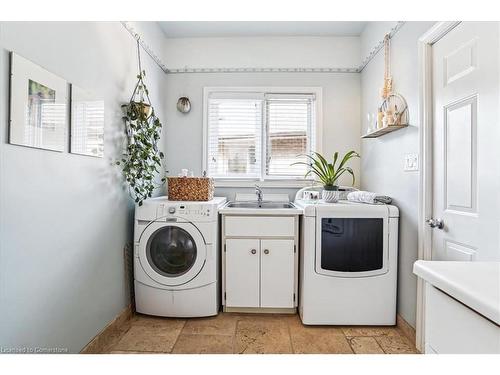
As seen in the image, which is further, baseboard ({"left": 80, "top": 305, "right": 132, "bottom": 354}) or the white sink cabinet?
the white sink cabinet

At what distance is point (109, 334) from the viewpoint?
1902mm

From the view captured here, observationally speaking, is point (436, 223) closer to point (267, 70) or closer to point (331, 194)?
point (331, 194)

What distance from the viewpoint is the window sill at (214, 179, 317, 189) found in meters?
2.90

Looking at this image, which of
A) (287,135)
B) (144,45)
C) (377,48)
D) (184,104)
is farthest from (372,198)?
(144,45)

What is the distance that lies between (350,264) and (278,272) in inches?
21.6

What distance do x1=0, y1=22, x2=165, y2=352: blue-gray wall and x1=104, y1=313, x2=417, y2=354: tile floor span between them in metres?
0.27

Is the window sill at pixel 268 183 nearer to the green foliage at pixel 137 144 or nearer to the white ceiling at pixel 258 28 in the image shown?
the green foliage at pixel 137 144

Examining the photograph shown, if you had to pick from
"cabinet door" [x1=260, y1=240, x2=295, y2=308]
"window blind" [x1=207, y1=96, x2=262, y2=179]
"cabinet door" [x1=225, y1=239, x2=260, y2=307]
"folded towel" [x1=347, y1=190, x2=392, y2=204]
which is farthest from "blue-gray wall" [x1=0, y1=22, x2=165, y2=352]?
"folded towel" [x1=347, y1=190, x2=392, y2=204]

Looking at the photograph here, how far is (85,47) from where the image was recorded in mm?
1643

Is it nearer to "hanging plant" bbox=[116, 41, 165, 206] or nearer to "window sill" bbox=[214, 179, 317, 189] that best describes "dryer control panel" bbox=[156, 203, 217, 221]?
"hanging plant" bbox=[116, 41, 165, 206]

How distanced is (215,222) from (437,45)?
1.86 m

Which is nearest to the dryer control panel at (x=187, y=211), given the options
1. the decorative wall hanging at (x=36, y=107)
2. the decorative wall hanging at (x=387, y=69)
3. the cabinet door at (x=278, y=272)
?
the cabinet door at (x=278, y=272)

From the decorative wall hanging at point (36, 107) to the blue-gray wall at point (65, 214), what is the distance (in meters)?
0.03

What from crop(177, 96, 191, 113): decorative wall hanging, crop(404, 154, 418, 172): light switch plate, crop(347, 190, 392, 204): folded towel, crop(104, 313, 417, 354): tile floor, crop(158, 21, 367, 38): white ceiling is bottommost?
crop(104, 313, 417, 354): tile floor
